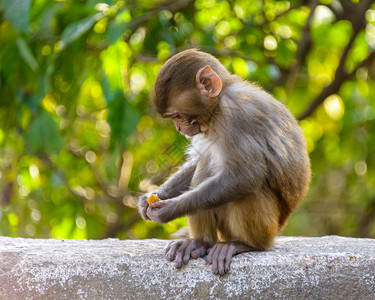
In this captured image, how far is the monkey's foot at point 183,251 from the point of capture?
11.3 feet

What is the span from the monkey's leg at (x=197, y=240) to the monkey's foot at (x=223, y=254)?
0.32 feet

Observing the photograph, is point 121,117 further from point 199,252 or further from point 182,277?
point 182,277

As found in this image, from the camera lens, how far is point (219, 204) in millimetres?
3598

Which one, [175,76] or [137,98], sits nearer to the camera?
[175,76]

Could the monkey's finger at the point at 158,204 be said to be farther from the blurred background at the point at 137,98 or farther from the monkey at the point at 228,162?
the blurred background at the point at 137,98

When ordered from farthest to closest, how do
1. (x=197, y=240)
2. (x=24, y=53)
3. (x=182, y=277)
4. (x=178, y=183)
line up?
(x=24, y=53) < (x=178, y=183) < (x=197, y=240) < (x=182, y=277)

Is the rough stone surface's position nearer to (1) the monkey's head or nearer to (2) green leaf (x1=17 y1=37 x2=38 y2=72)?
(1) the monkey's head

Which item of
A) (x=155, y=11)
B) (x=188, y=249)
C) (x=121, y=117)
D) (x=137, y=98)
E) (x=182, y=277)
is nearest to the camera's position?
(x=182, y=277)

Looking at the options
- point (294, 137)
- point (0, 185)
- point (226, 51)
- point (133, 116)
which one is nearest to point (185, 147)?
point (133, 116)

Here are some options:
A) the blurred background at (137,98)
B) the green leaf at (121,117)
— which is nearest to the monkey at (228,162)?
the blurred background at (137,98)

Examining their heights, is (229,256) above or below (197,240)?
above

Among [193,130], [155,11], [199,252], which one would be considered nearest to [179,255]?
[199,252]

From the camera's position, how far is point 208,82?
3.83 m

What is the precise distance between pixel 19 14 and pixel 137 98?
1.27 m
